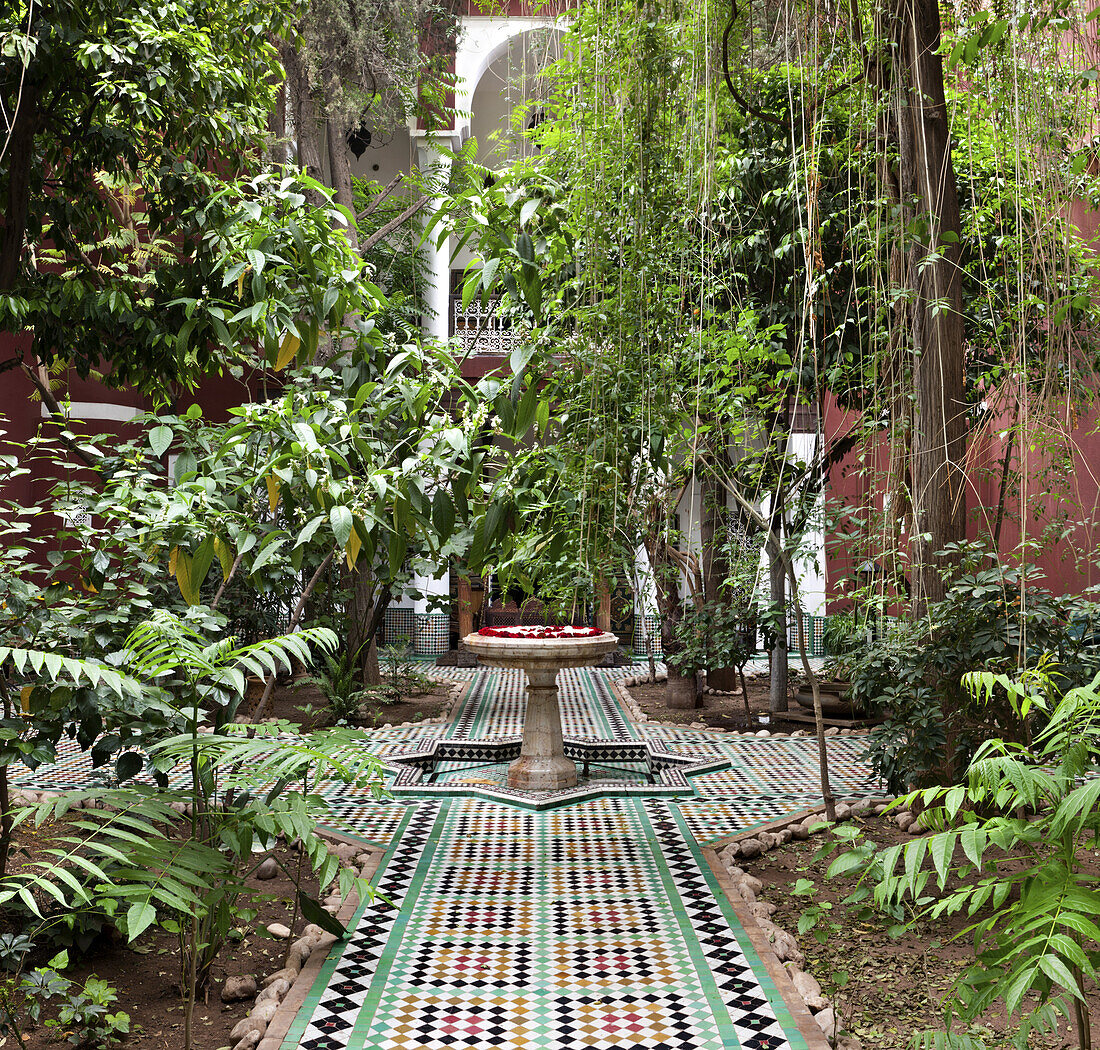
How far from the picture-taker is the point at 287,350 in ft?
8.38

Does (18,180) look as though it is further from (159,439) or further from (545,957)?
(545,957)

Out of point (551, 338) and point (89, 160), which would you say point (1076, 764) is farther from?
point (89, 160)

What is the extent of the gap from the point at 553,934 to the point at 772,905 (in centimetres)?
79

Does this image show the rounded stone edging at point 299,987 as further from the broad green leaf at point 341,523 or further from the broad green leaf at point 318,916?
the broad green leaf at point 341,523

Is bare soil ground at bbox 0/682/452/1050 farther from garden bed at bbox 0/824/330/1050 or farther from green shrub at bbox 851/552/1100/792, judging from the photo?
green shrub at bbox 851/552/1100/792

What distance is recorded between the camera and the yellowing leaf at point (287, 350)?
8.35 feet

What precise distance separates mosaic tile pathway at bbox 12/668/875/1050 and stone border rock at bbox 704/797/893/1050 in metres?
0.06

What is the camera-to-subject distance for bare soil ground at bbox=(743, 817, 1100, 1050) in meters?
2.38

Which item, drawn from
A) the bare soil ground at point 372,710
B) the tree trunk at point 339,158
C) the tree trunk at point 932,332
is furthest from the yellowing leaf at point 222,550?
the tree trunk at point 339,158

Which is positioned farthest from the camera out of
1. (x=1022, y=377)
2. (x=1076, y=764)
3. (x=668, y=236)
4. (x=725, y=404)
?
(x=725, y=404)

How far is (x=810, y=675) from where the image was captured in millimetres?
3828

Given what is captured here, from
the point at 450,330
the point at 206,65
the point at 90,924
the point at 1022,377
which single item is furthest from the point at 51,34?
the point at 450,330

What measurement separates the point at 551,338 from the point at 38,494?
5.57 m

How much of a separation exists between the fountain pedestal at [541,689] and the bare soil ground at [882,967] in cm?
180
